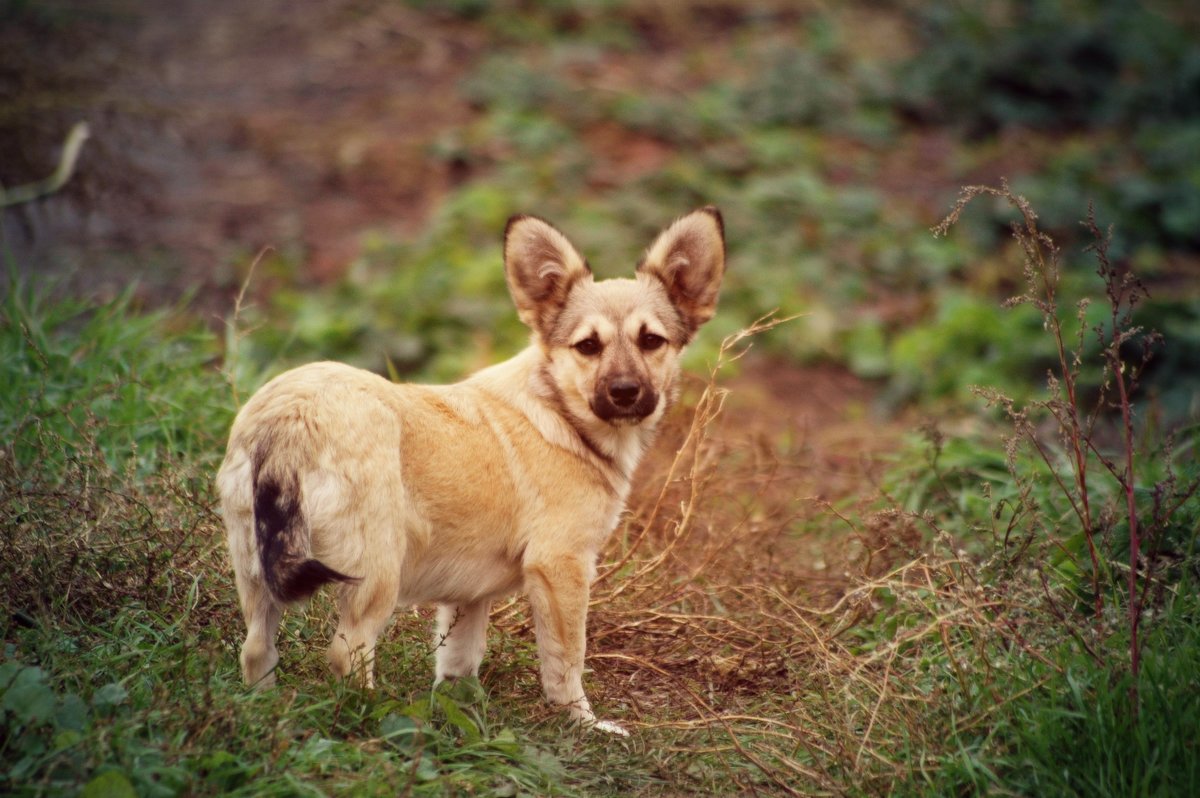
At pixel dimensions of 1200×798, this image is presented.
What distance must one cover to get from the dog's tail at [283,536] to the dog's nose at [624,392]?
147cm

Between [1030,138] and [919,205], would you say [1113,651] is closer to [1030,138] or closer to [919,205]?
[919,205]

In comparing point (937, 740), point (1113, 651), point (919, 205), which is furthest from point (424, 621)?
point (919, 205)

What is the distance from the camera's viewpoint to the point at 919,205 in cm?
1207

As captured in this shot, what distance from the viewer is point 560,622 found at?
14.8 feet

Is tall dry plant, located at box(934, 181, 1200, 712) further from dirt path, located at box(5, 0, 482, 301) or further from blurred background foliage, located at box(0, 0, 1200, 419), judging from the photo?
dirt path, located at box(5, 0, 482, 301)

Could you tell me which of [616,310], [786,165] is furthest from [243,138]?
[616,310]

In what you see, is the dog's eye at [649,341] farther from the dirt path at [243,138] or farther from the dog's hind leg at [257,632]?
the dirt path at [243,138]

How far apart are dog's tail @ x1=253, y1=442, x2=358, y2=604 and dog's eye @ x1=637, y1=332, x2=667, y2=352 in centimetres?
184

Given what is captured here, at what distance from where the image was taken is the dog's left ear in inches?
205

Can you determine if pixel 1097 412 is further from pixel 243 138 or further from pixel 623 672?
pixel 243 138

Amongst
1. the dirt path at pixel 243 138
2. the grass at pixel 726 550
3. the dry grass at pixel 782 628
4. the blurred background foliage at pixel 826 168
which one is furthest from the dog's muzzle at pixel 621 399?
the dirt path at pixel 243 138

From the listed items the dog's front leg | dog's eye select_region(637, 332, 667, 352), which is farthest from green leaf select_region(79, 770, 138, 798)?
dog's eye select_region(637, 332, 667, 352)

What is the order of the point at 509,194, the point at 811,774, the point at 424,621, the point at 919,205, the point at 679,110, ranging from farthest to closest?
the point at 679,110 → the point at 919,205 → the point at 509,194 → the point at 424,621 → the point at 811,774

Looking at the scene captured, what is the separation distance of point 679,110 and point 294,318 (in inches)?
227
